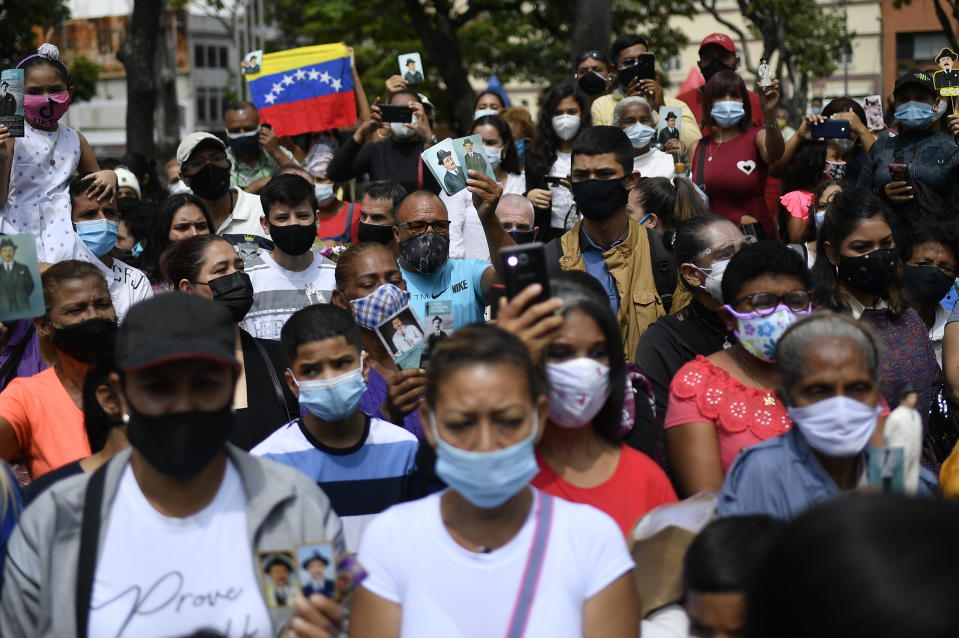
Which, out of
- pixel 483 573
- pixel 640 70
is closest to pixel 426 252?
pixel 483 573

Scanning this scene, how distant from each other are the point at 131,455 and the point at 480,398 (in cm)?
95

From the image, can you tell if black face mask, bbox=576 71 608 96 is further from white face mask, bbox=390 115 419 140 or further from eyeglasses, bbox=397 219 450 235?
eyeglasses, bbox=397 219 450 235

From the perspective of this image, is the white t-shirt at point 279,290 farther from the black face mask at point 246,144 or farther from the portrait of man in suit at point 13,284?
the black face mask at point 246,144

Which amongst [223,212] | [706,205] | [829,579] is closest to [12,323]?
[223,212]

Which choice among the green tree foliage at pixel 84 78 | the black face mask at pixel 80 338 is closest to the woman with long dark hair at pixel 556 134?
the black face mask at pixel 80 338

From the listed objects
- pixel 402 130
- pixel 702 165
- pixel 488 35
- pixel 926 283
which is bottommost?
pixel 926 283

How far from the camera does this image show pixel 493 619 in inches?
120

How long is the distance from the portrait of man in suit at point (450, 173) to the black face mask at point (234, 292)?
46.3 inches

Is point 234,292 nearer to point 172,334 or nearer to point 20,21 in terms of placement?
point 172,334

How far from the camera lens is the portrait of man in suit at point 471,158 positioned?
639cm

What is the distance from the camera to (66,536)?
305 centimetres

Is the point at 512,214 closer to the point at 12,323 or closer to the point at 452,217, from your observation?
the point at 452,217

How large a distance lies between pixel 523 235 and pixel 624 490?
161 inches

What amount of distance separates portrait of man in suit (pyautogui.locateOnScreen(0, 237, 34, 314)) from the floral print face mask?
2.84 metres
